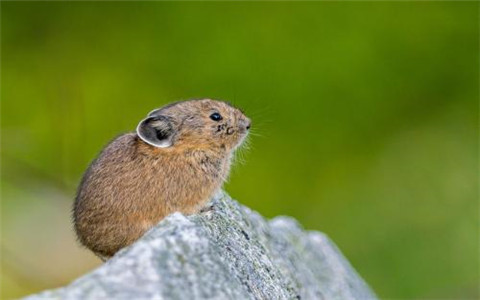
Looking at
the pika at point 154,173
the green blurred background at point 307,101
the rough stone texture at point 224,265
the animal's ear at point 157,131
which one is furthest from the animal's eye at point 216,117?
the green blurred background at point 307,101

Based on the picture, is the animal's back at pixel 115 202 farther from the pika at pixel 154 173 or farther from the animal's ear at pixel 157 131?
the animal's ear at pixel 157 131

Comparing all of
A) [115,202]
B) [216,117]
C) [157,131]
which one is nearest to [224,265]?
[115,202]

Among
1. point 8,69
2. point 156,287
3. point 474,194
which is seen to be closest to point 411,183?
point 474,194

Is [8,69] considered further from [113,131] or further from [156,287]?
[156,287]

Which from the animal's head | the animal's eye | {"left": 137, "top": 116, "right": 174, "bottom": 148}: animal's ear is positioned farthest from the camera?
the animal's eye

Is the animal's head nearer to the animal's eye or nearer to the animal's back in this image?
the animal's eye

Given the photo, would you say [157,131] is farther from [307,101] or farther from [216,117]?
[307,101]

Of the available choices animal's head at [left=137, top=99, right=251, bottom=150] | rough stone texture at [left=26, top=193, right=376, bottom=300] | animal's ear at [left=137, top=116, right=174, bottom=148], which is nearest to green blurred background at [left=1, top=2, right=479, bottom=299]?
animal's head at [left=137, top=99, right=251, bottom=150]

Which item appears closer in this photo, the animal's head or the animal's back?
the animal's back

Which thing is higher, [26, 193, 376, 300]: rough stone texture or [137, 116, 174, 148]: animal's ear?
[137, 116, 174, 148]: animal's ear
